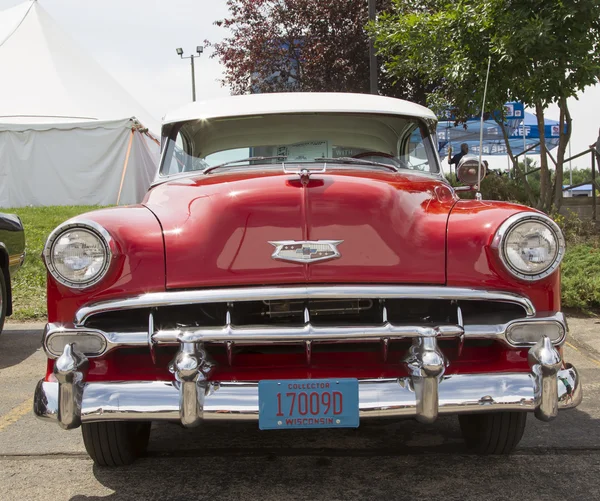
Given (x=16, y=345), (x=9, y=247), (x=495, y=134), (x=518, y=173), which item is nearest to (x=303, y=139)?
(x=9, y=247)

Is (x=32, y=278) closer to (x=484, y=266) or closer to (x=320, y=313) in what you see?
(x=320, y=313)

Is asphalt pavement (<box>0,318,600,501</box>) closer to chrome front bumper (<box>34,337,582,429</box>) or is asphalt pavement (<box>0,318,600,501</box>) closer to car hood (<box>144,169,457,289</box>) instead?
chrome front bumper (<box>34,337,582,429</box>)

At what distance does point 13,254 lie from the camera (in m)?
5.71

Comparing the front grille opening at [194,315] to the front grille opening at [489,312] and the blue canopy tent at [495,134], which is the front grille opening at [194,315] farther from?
the blue canopy tent at [495,134]

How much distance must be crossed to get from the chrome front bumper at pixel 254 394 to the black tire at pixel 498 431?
51 cm

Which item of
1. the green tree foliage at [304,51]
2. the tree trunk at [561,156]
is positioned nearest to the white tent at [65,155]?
the green tree foliage at [304,51]

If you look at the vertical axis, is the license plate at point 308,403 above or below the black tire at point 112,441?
above

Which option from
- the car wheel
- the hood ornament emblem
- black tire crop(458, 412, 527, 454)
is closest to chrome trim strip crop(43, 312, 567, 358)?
the hood ornament emblem

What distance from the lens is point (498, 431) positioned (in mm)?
2881

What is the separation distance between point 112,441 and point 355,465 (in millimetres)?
988

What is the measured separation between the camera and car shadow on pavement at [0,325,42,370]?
5090 mm

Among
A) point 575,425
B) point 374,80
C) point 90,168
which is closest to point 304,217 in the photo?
point 575,425

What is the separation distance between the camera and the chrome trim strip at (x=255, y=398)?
226cm

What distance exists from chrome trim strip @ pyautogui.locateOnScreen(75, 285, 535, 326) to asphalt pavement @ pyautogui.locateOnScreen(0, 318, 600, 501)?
749 mm
